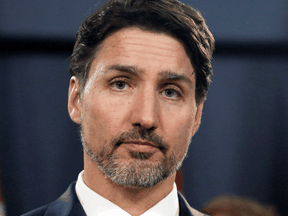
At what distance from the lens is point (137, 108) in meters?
1.56

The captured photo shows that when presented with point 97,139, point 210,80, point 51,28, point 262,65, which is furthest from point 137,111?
point 262,65

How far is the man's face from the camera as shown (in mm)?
1567

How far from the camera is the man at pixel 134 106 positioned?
5.18ft

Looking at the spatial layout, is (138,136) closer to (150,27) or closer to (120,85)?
(120,85)

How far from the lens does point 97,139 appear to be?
165 centimetres

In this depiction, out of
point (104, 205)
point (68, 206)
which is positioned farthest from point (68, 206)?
point (104, 205)

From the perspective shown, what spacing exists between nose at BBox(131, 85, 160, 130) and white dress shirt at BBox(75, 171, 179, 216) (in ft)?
1.54

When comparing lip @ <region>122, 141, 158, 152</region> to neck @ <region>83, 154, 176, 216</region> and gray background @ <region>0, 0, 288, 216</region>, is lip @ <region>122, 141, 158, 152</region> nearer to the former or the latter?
neck @ <region>83, 154, 176, 216</region>

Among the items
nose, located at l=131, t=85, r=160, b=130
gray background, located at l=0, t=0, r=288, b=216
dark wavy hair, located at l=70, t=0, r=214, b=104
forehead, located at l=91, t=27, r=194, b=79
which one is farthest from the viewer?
gray background, located at l=0, t=0, r=288, b=216

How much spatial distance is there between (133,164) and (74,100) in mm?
588

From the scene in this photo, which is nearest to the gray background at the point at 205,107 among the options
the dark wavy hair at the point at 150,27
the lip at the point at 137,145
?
the dark wavy hair at the point at 150,27

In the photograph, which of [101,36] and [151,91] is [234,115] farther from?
[101,36]

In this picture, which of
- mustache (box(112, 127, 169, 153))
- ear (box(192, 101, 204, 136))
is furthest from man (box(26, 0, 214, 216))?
ear (box(192, 101, 204, 136))

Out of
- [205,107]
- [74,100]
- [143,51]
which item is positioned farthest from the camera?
[205,107]
